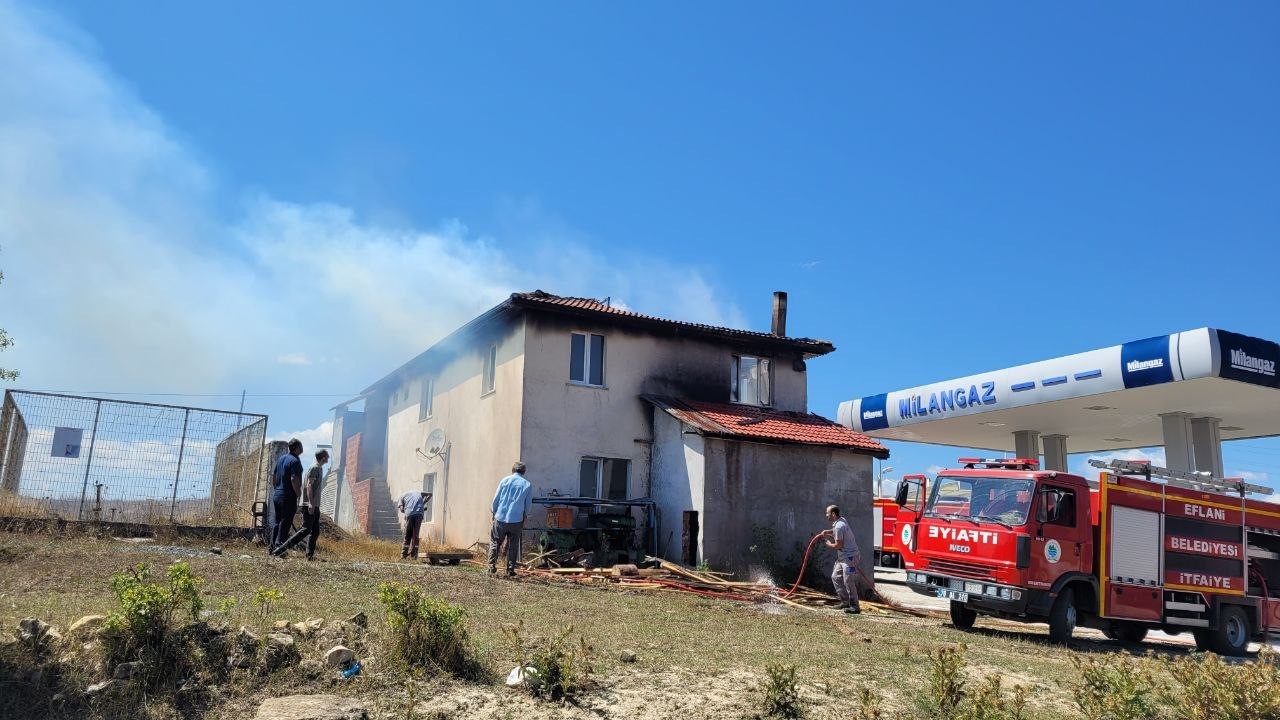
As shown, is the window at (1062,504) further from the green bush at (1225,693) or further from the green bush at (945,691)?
the green bush at (945,691)

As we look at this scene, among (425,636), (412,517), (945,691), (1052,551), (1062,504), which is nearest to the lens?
(945,691)

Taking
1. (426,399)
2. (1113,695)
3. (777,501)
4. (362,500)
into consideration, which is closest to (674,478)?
(777,501)

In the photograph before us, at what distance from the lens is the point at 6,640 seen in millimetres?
6203

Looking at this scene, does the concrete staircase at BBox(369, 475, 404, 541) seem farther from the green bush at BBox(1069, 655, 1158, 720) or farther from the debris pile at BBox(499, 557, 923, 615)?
the green bush at BBox(1069, 655, 1158, 720)

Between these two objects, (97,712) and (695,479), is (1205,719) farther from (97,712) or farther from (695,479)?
(695,479)

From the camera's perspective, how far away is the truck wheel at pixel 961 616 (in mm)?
13898

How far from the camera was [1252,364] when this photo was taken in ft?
60.5

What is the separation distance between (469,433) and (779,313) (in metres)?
8.58

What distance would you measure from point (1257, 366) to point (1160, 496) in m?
6.33

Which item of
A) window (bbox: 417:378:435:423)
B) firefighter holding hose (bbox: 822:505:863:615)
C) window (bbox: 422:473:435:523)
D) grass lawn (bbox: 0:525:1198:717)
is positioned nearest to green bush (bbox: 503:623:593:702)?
grass lawn (bbox: 0:525:1198:717)

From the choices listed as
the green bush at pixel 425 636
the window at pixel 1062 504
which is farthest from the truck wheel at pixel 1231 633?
the green bush at pixel 425 636

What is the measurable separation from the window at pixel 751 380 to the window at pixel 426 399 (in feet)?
29.6

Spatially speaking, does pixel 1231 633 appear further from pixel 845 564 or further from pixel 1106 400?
pixel 1106 400

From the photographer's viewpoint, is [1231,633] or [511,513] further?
[1231,633]
